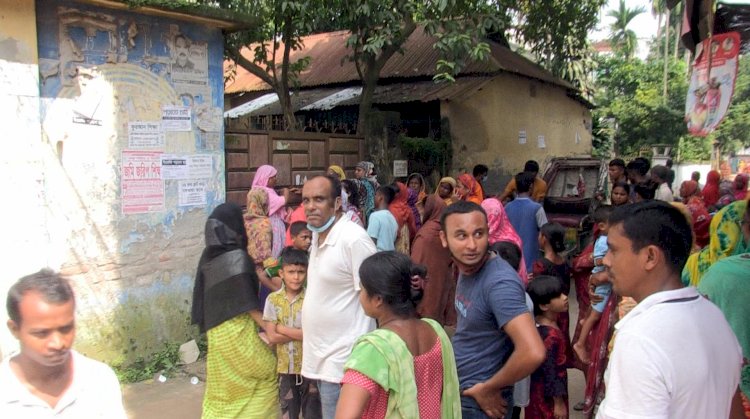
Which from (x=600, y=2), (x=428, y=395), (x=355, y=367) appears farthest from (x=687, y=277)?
(x=600, y=2)

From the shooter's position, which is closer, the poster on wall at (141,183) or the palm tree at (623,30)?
the poster on wall at (141,183)

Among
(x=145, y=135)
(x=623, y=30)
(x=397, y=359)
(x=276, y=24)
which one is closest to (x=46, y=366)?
(x=397, y=359)

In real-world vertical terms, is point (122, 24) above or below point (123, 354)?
above

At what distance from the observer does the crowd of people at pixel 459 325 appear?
1.77 m

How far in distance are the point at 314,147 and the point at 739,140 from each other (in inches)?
988

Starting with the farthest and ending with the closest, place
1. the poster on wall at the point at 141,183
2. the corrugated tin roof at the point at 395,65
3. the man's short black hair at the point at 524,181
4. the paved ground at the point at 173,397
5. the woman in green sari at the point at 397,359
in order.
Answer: the corrugated tin roof at the point at 395,65 → the man's short black hair at the point at 524,181 → the poster on wall at the point at 141,183 → the paved ground at the point at 173,397 → the woman in green sari at the point at 397,359

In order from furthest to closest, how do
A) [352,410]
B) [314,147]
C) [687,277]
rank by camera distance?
[314,147] → [687,277] → [352,410]

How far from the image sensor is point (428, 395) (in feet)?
7.50

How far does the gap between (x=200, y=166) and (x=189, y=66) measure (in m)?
0.95

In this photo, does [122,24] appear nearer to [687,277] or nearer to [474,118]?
[687,277]

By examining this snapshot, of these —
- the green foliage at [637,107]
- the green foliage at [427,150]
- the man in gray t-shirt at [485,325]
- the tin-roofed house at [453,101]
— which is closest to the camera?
the man in gray t-shirt at [485,325]

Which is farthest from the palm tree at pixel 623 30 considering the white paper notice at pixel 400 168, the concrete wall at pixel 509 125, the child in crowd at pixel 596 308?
the child in crowd at pixel 596 308

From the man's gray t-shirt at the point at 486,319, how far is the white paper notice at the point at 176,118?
4.03m

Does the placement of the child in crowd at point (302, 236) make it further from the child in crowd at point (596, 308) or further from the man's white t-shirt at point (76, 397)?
the man's white t-shirt at point (76, 397)
